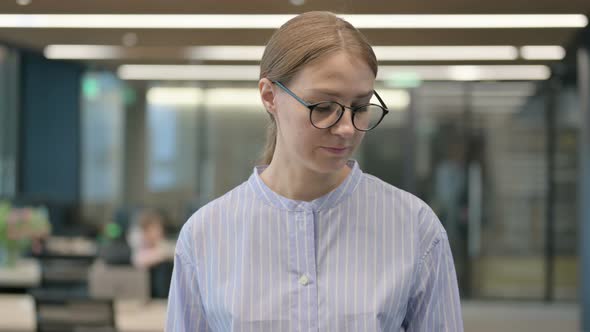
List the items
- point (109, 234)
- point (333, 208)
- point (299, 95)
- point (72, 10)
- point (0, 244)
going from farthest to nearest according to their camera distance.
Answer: point (109, 234), point (0, 244), point (72, 10), point (333, 208), point (299, 95)

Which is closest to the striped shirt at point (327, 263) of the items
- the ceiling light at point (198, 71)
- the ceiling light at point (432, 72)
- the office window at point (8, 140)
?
the ceiling light at point (198, 71)

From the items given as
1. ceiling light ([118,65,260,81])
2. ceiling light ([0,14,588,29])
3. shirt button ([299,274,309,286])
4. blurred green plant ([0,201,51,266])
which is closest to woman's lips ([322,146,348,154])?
Result: shirt button ([299,274,309,286])

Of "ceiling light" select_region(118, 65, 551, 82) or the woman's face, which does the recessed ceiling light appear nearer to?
"ceiling light" select_region(118, 65, 551, 82)

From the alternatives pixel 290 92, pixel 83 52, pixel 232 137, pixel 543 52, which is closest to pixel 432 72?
pixel 543 52

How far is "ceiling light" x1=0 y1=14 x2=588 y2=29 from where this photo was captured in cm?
334

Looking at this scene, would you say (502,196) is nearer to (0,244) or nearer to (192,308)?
(0,244)

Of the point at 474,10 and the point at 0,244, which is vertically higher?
the point at 474,10

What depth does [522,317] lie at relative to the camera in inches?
282

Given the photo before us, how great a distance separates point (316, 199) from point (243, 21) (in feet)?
7.54

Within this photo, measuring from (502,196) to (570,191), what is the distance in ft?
2.37

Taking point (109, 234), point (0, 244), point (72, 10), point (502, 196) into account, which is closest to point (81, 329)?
point (72, 10)

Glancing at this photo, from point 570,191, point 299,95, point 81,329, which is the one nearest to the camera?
point 299,95

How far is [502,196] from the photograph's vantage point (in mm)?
8516

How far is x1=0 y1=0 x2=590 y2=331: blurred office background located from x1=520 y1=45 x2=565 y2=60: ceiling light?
0.01 metres
